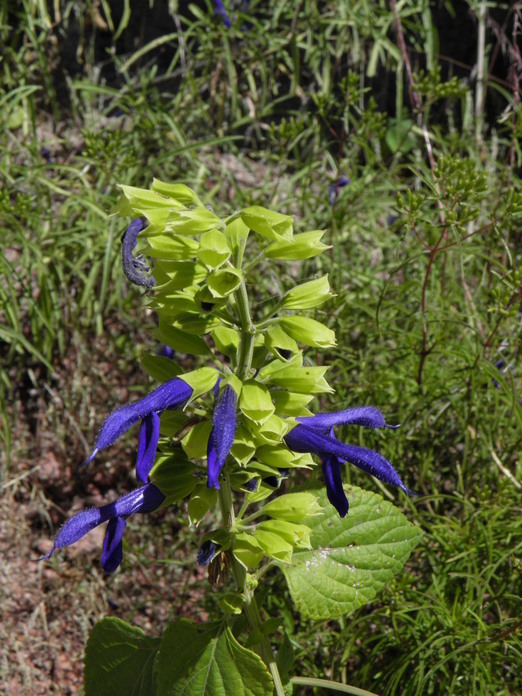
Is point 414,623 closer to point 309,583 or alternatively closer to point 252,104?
point 309,583

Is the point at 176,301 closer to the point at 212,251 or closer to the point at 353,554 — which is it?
the point at 212,251

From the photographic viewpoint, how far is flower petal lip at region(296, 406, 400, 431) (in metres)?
1.38

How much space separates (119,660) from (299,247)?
97 centimetres

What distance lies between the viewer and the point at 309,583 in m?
1.56

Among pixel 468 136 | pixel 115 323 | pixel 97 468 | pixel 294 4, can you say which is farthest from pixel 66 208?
pixel 468 136

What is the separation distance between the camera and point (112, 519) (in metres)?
1.37

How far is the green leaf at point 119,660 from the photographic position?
1614 millimetres

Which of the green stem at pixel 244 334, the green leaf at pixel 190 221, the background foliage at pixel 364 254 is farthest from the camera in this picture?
the background foliage at pixel 364 254

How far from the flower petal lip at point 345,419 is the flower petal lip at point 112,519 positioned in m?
0.30

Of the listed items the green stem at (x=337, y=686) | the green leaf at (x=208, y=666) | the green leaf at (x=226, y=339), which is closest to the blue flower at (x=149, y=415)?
the green leaf at (x=226, y=339)

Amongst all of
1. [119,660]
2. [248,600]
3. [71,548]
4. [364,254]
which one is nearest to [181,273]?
[248,600]

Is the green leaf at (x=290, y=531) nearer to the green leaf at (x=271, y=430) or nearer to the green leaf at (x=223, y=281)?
the green leaf at (x=271, y=430)

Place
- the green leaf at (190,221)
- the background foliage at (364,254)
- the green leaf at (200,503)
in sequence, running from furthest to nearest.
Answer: the background foliage at (364,254), the green leaf at (200,503), the green leaf at (190,221)

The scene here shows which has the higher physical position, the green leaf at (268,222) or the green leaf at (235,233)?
the green leaf at (268,222)
